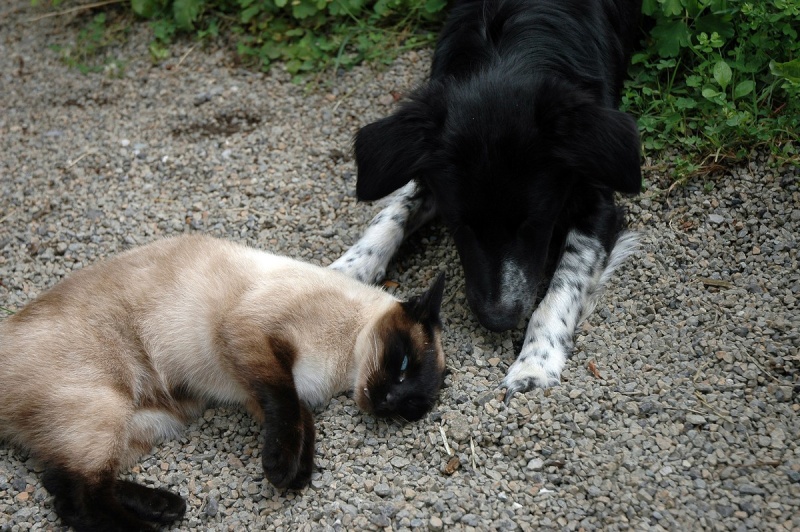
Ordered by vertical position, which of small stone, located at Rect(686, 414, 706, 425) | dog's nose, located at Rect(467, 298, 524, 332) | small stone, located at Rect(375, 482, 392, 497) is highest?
dog's nose, located at Rect(467, 298, 524, 332)

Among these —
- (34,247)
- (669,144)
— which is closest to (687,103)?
(669,144)

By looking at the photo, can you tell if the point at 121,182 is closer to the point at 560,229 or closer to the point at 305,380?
the point at 305,380

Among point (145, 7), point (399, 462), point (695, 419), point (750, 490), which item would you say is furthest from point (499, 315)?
point (145, 7)

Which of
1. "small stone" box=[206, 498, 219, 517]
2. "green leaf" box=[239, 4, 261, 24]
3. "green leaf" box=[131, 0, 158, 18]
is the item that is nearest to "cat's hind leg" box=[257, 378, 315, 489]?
"small stone" box=[206, 498, 219, 517]

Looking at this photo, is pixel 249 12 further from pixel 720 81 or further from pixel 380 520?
pixel 380 520

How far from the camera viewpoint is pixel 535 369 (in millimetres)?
3299

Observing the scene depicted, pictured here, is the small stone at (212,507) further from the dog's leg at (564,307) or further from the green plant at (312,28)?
the green plant at (312,28)

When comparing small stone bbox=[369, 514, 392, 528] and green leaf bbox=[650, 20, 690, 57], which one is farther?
green leaf bbox=[650, 20, 690, 57]

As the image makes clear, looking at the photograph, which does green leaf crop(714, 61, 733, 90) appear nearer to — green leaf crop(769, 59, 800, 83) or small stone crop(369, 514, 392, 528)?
green leaf crop(769, 59, 800, 83)

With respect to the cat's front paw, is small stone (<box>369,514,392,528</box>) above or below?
above

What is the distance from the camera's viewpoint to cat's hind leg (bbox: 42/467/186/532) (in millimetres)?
2811

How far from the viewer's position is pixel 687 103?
4.18m

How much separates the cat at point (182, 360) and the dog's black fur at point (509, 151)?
0.34 meters

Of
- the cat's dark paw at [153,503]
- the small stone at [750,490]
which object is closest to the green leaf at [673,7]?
the small stone at [750,490]
